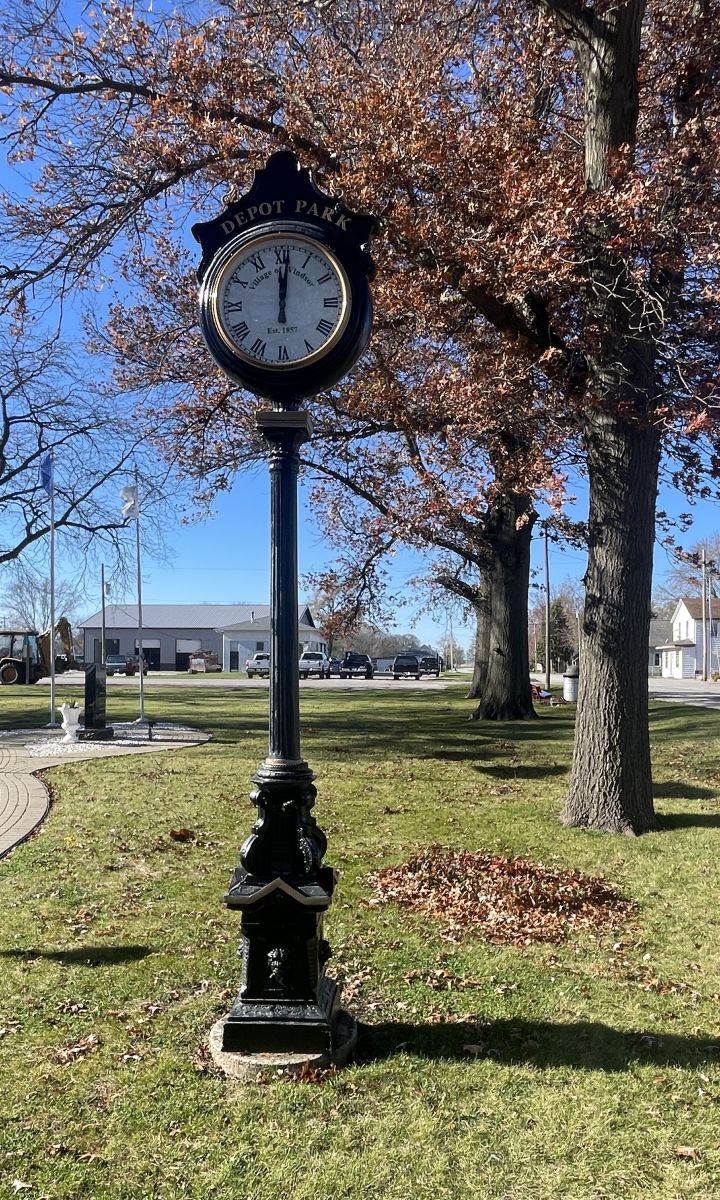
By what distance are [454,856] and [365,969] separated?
2.70m

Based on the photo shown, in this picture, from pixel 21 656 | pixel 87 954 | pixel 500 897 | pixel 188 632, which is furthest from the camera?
pixel 188 632

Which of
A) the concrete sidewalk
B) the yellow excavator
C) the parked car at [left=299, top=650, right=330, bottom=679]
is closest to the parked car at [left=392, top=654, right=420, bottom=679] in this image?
the parked car at [left=299, top=650, right=330, bottom=679]

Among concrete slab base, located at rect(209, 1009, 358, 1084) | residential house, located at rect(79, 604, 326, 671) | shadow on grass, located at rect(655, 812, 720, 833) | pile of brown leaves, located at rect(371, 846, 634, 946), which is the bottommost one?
pile of brown leaves, located at rect(371, 846, 634, 946)

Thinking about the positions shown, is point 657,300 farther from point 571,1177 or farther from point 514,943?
point 571,1177

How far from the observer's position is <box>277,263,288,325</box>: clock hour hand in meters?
3.85

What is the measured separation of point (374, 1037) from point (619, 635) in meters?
5.09

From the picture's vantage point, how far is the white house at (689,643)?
64688mm

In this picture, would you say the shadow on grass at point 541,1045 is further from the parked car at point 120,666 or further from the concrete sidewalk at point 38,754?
the parked car at point 120,666

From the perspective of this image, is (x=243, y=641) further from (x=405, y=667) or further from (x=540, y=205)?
(x=540, y=205)

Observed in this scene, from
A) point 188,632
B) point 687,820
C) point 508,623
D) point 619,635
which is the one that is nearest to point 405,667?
point 188,632

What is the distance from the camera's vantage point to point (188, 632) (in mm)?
86375

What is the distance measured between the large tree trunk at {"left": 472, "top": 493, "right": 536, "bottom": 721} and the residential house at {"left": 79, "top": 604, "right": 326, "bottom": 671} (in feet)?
189

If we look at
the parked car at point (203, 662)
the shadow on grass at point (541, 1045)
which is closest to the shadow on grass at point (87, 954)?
the shadow on grass at point (541, 1045)

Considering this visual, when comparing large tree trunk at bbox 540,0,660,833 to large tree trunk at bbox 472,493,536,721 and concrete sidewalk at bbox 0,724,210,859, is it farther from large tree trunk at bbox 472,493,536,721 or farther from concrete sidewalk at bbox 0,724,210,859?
large tree trunk at bbox 472,493,536,721
